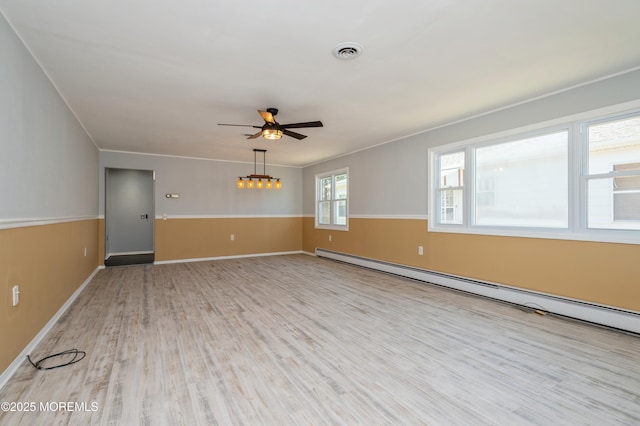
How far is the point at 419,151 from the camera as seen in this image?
507cm

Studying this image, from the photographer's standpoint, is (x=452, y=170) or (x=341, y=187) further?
(x=341, y=187)

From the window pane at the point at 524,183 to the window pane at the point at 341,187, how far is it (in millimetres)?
3187

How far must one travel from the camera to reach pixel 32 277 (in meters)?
2.58

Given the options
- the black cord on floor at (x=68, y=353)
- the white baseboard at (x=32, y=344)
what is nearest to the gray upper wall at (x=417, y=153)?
the black cord on floor at (x=68, y=353)

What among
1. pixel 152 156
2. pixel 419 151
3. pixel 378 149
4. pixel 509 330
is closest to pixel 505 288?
pixel 509 330

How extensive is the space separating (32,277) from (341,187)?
564 cm

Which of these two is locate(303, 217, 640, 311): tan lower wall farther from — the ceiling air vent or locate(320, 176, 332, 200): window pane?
the ceiling air vent

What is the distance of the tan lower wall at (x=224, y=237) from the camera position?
22.7 ft

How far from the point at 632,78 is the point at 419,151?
2572mm

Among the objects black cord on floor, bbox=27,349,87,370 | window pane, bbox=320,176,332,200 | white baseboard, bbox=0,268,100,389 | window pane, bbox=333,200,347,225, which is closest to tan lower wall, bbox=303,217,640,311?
window pane, bbox=333,200,347,225

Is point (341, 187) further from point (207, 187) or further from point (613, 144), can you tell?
point (613, 144)

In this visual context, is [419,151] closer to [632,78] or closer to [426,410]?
[632,78]

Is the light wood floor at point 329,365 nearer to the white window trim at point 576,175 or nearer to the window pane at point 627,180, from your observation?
the white window trim at point 576,175

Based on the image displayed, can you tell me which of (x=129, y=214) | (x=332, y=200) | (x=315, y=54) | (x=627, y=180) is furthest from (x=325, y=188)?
(x=627, y=180)
